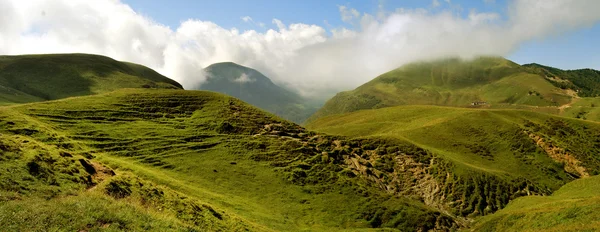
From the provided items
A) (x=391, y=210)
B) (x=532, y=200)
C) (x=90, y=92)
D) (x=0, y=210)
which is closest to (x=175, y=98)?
(x=391, y=210)

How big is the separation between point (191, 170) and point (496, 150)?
3589 inches

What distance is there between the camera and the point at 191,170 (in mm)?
58844

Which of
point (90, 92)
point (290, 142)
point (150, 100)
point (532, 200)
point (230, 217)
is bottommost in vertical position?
point (532, 200)

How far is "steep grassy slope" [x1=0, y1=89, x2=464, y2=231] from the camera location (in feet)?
74.7

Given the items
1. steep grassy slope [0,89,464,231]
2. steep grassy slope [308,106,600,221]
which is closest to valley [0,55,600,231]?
steep grassy slope [0,89,464,231]

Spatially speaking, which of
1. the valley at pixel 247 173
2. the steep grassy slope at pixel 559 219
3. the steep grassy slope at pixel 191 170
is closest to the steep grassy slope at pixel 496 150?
the valley at pixel 247 173

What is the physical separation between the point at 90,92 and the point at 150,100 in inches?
4543

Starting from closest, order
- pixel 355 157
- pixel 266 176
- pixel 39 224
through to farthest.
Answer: pixel 39 224
pixel 266 176
pixel 355 157

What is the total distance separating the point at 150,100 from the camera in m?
83.6

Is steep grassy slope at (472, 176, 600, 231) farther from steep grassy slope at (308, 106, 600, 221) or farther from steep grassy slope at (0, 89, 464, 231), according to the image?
steep grassy slope at (308, 106, 600, 221)

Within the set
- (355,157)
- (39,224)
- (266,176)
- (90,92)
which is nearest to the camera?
(39,224)

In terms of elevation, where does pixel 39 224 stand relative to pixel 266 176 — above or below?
above

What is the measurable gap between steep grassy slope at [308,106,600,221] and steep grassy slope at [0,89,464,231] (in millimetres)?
7993

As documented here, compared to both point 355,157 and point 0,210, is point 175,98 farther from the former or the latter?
point 0,210
